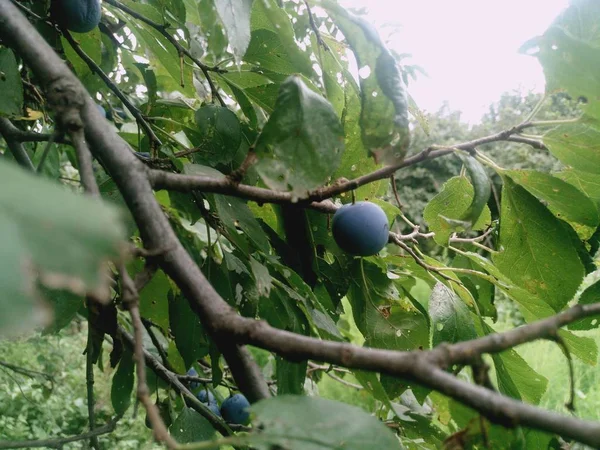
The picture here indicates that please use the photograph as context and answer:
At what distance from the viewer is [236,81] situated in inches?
44.4

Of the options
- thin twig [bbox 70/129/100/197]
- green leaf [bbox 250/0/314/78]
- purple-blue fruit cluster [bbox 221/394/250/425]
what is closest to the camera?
thin twig [bbox 70/129/100/197]

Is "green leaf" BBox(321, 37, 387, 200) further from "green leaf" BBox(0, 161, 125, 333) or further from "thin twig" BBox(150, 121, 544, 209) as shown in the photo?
"green leaf" BBox(0, 161, 125, 333)

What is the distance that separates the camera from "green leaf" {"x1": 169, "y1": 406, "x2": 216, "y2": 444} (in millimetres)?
1082

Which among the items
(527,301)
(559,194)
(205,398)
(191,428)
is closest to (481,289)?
(527,301)

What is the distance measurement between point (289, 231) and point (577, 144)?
0.50m

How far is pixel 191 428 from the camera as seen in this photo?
110 cm

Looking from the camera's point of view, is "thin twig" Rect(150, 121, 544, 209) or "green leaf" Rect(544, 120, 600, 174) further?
"green leaf" Rect(544, 120, 600, 174)

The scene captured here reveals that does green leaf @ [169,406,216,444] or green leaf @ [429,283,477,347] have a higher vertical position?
green leaf @ [429,283,477,347]

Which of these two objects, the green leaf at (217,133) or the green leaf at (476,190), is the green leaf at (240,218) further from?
the green leaf at (476,190)

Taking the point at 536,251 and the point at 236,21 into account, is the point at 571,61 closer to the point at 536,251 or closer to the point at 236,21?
the point at 536,251

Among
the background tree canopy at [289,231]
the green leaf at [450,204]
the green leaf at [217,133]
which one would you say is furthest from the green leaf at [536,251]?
the green leaf at [217,133]

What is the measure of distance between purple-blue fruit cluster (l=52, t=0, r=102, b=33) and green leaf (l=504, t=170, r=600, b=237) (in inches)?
31.4

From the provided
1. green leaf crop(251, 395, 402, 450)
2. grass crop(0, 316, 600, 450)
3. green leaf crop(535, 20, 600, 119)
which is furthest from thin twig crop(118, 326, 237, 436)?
grass crop(0, 316, 600, 450)

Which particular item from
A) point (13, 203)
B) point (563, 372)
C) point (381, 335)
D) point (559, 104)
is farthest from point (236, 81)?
point (559, 104)
